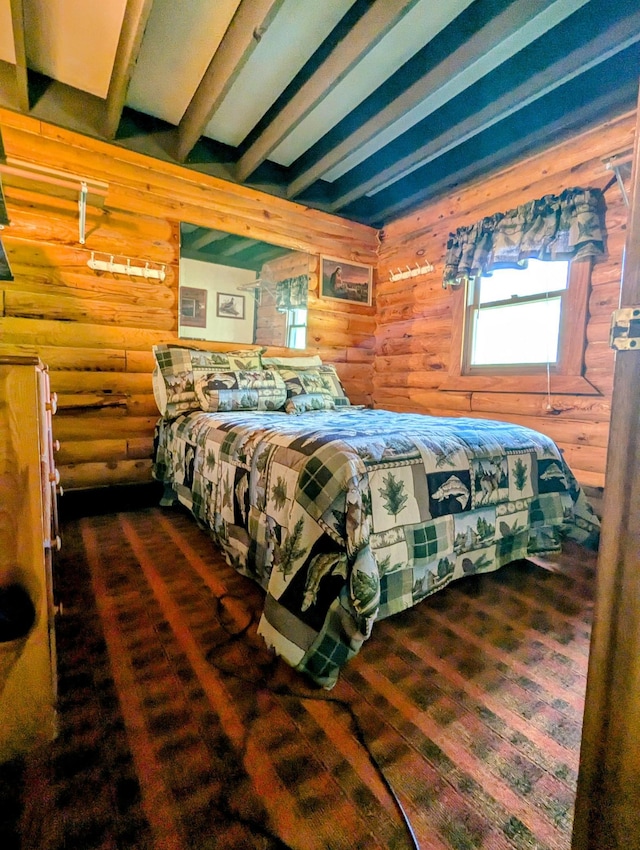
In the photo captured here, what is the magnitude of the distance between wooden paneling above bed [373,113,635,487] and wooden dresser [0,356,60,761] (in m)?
2.68

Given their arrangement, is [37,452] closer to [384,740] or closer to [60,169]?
[384,740]

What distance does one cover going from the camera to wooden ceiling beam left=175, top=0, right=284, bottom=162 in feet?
5.51

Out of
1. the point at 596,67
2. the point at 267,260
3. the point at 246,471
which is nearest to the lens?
the point at 246,471

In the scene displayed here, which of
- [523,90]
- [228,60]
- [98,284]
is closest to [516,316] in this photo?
[523,90]

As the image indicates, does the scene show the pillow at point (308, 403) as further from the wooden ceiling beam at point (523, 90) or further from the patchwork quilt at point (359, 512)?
the wooden ceiling beam at point (523, 90)

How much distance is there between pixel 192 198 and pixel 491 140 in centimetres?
217

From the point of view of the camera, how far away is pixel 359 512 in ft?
3.74

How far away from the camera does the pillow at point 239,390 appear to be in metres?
2.39

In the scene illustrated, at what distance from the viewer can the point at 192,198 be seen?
2.86 metres

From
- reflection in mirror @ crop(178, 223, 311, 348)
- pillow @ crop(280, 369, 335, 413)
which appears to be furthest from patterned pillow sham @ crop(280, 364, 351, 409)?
reflection in mirror @ crop(178, 223, 311, 348)

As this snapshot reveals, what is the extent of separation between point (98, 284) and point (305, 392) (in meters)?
1.56

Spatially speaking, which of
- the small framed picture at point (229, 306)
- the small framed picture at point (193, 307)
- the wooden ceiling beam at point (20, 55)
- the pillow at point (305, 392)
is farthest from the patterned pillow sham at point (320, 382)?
the wooden ceiling beam at point (20, 55)

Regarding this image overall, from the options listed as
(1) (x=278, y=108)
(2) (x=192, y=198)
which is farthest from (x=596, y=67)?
(2) (x=192, y=198)

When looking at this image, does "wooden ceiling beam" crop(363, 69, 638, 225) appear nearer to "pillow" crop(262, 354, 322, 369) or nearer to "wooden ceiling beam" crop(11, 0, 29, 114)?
"pillow" crop(262, 354, 322, 369)
